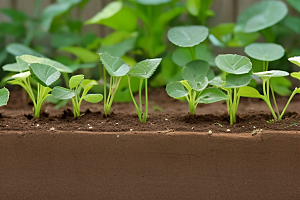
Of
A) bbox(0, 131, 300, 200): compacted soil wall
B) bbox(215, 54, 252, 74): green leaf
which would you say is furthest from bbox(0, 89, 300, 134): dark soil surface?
bbox(215, 54, 252, 74): green leaf

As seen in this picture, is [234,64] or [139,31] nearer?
[234,64]

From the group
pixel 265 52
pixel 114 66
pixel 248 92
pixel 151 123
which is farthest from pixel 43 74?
pixel 265 52

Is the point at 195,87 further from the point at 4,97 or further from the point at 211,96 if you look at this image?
the point at 4,97

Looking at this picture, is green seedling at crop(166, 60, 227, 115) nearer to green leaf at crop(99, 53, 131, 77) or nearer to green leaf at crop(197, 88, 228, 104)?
green leaf at crop(197, 88, 228, 104)

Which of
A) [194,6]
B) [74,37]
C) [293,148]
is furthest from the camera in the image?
[74,37]

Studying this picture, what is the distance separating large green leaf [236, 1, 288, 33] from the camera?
1365mm

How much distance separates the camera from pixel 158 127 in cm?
82

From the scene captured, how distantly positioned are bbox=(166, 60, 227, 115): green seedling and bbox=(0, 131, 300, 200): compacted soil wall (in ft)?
0.38

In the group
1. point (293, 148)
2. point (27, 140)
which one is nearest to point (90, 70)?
point (27, 140)

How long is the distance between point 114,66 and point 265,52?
0.48 m

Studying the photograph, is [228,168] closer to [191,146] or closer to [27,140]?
[191,146]

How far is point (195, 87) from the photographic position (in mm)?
818

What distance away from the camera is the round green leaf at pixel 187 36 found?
894 mm

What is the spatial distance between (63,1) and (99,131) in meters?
0.98
